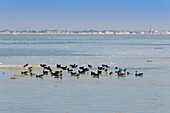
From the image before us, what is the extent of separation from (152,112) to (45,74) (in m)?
18.4

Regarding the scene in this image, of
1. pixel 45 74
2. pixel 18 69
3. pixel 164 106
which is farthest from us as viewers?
pixel 18 69

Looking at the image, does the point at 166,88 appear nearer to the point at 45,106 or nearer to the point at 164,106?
the point at 164,106

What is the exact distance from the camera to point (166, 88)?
34312 millimetres

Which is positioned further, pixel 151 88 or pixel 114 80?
pixel 114 80

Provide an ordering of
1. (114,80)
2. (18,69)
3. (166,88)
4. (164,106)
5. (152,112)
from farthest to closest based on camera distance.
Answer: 1. (18,69)
2. (114,80)
3. (166,88)
4. (164,106)
5. (152,112)

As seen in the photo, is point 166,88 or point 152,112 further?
point 166,88

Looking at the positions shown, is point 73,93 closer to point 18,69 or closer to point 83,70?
point 83,70

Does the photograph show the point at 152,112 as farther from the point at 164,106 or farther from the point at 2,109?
the point at 2,109

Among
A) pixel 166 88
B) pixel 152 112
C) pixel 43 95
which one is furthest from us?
pixel 166 88

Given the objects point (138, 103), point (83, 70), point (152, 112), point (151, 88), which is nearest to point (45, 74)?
point (83, 70)

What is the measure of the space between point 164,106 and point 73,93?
6.15m

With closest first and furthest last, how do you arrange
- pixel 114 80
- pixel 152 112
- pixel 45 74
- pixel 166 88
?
pixel 152 112, pixel 166 88, pixel 114 80, pixel 45 74

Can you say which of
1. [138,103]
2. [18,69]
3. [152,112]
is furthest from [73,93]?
[18,69]

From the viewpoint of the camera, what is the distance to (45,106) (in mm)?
26578
